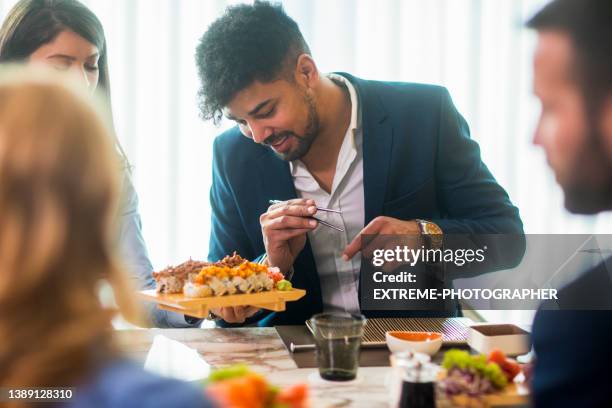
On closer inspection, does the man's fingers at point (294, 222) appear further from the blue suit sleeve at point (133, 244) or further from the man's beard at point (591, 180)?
the man's beard at point (591, 180)

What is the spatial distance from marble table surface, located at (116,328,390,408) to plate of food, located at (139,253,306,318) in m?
0.08

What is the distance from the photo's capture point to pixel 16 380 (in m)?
0.57

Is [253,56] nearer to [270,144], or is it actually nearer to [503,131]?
[270,144]

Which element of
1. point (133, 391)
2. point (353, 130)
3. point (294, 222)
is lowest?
point (294, 222)

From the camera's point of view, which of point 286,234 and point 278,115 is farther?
point 278,115

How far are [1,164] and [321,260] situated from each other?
1.46 metres

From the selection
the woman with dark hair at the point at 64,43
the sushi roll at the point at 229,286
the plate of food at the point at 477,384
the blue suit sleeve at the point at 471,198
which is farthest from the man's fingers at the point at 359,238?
the plate of food at the point at 477,384

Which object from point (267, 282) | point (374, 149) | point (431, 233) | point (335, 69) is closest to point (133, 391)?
point (267, 282)

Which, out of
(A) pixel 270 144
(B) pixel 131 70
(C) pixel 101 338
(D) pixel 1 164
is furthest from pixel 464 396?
(B) pixel 131 70

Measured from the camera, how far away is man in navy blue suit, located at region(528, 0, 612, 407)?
2.48 feet

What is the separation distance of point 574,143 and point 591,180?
0.18 ft

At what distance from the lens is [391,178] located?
2.01 meters

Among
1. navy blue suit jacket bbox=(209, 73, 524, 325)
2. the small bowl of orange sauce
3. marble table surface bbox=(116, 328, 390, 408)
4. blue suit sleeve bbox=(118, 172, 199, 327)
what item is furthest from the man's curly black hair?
the small bowl of orange sauce

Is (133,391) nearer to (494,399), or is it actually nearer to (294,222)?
(494,399)
